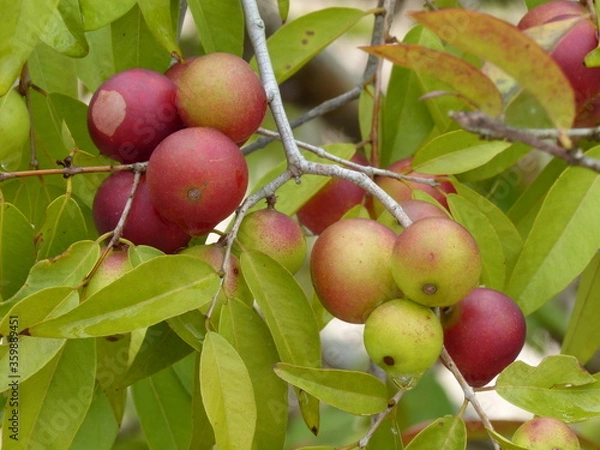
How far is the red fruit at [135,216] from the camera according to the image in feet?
3.27

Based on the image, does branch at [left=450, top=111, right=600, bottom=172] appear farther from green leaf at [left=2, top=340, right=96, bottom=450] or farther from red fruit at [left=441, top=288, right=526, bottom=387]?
green leaf at [left=2, top=340, right=96, bottom=450]

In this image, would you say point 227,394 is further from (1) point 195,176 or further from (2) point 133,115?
(2) point 133,115

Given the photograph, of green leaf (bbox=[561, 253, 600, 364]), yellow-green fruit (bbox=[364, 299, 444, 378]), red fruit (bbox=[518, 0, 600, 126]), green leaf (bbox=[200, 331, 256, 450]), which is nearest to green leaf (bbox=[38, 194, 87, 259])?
green leaf (bbox=[200, 331, 256, 450])

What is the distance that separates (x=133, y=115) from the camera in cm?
101

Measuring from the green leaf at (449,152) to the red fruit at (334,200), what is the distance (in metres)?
0.12

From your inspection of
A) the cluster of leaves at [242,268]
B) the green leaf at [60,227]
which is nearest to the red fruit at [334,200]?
the cluster of leaves at [242,268]

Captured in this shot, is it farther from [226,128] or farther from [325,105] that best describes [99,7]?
[325,105]

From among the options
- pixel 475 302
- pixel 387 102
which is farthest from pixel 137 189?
pixel 387 102

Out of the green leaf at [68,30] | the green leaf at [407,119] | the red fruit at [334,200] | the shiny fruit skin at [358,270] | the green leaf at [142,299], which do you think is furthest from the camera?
the green leaf at [407,119]

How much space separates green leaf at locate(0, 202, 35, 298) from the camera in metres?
1.02

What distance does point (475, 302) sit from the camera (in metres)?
0.99

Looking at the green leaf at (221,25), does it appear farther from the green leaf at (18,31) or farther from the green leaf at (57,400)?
the green leaf at (57,400)

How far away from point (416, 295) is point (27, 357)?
0.36 metres

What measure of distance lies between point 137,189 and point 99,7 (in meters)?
0.21
